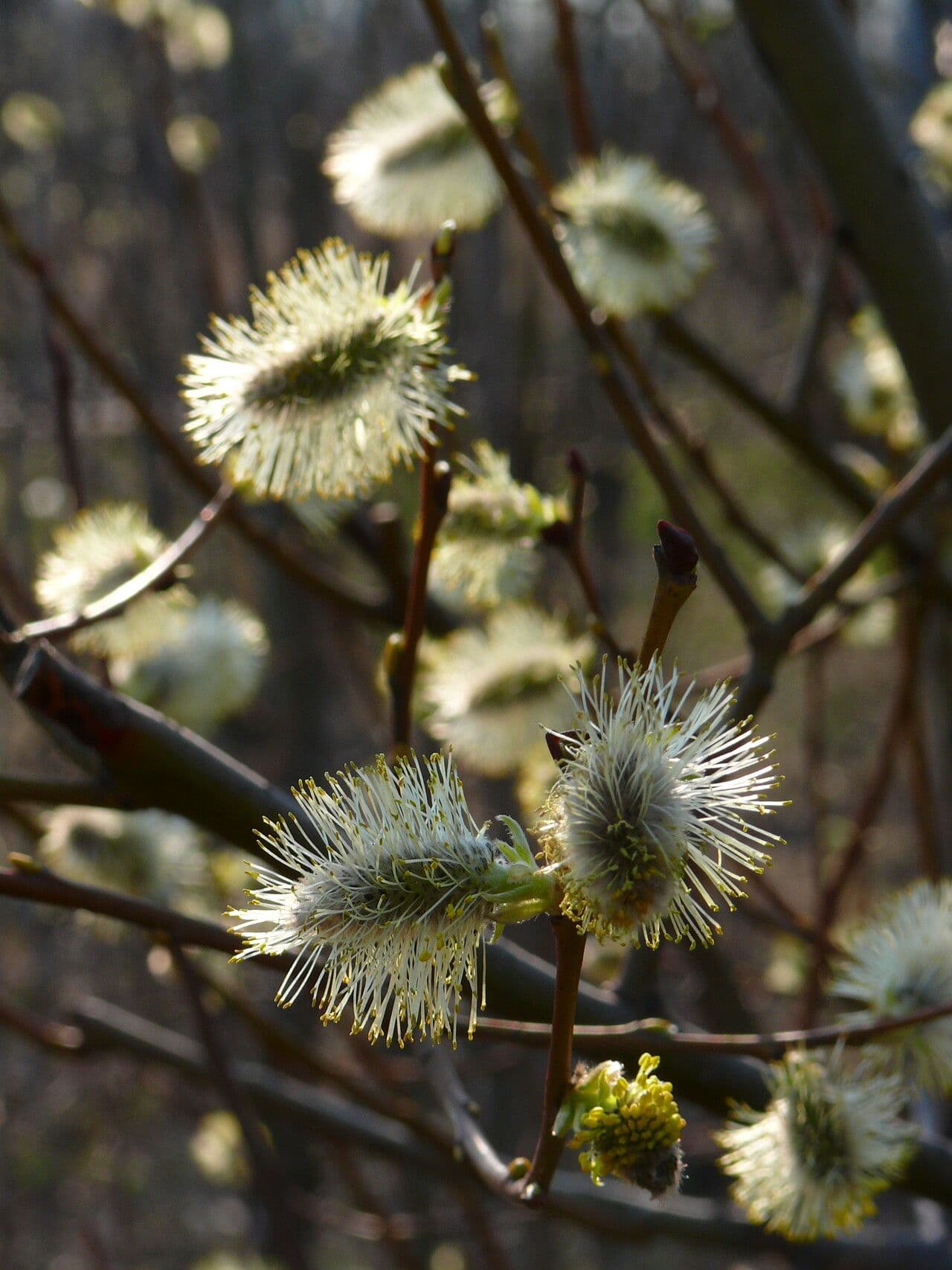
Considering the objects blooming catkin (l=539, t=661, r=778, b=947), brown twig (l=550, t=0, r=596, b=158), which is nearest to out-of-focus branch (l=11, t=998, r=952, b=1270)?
blooming catkin (l=539, t=661, r=778, b=947)

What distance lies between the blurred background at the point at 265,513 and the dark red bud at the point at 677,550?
2.74 m

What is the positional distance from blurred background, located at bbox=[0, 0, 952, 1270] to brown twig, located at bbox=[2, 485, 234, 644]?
2.09 metres

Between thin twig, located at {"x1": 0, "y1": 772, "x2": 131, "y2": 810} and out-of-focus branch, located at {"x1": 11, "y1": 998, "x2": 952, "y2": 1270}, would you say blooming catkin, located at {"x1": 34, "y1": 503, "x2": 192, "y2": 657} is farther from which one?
out-of-focus branch, located at {"x1": 11, "y1": 998, "x2": 952, "y2": 1270}

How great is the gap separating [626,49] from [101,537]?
4.40 metres

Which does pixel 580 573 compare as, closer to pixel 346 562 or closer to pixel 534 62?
pixel 346 562

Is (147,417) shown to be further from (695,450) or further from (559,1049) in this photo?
(559,1049)

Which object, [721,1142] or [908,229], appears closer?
[721,1142]

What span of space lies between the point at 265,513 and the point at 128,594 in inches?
106

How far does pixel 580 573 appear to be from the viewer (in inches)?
47.0

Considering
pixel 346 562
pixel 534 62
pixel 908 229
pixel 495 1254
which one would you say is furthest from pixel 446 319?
pixel 534 62

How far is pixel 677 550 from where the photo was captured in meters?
0.63

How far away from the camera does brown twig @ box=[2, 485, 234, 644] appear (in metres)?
1.07

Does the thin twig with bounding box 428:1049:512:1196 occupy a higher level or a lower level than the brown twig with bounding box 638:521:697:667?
lower

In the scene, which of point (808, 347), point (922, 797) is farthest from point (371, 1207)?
point (808, 347)
